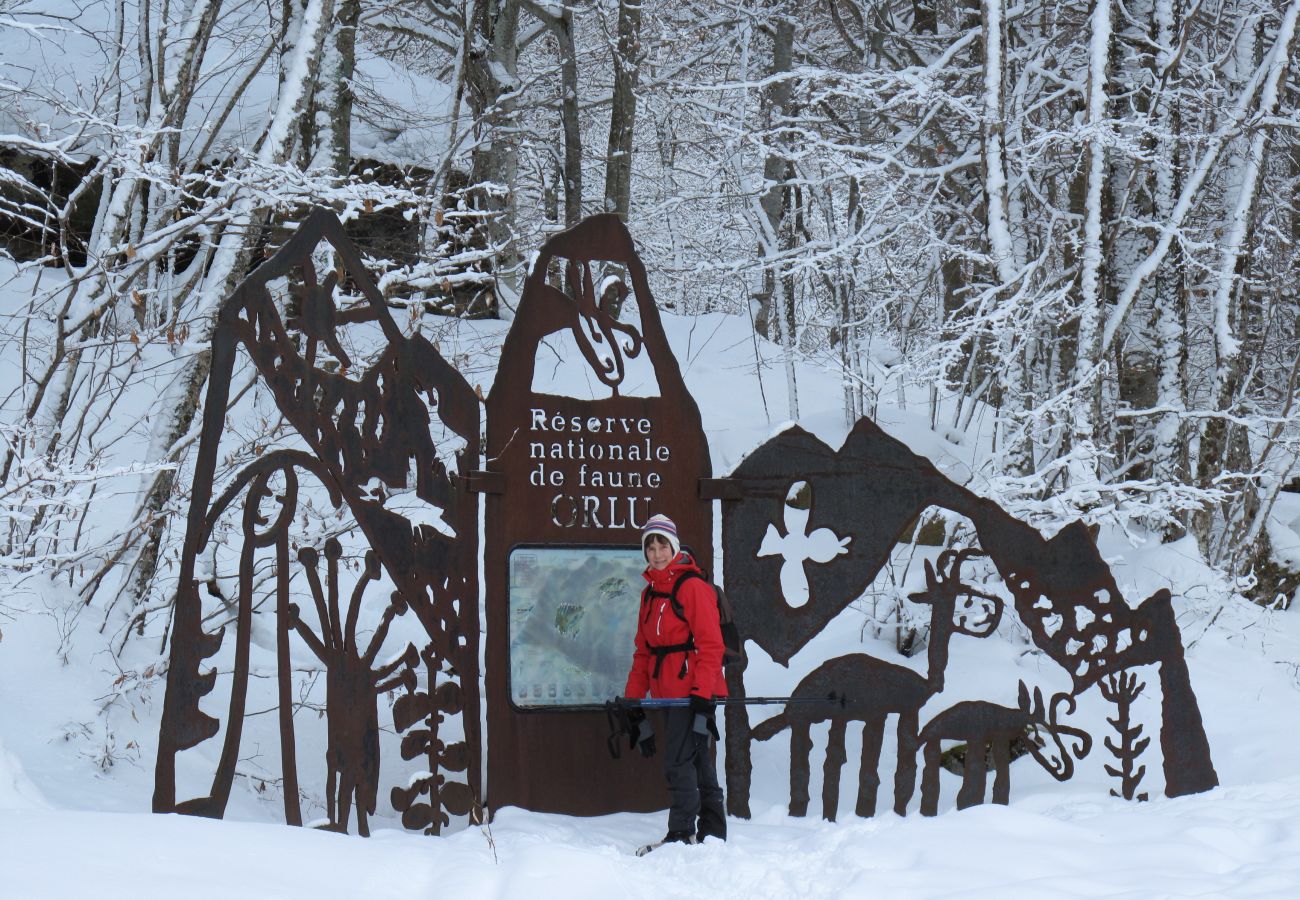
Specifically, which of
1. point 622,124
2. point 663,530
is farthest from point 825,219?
point 663,530

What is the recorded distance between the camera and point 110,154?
20.4ft

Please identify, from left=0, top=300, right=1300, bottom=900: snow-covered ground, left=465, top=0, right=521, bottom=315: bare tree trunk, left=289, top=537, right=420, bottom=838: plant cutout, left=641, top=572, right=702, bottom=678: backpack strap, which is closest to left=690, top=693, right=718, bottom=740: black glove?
left=641, top=572, right=702, bottom=678: backpack strap

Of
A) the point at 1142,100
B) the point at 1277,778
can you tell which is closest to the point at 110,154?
the point at 1277,778

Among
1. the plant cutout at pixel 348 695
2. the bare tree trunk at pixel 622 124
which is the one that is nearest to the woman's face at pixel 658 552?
the plant cutout at pixel 348 695

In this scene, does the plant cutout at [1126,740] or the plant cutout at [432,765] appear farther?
the plant cutout at [1126,740]

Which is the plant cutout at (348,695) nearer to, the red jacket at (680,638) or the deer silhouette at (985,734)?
the red jacket at (680,638)

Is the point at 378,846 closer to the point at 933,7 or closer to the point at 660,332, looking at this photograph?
→ the point at 660,332

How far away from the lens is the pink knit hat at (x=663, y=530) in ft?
18.4

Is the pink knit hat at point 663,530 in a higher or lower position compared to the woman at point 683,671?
higher

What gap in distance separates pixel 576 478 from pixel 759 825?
179cm

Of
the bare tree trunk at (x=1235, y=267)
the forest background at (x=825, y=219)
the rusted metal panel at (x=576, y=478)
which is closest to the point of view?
the rusted metal panel at (x=576, y=478)

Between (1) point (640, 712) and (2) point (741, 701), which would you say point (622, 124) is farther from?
(1) point (640, 712)

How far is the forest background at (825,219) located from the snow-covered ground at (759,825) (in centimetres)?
51

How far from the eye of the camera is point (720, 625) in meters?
5.73
